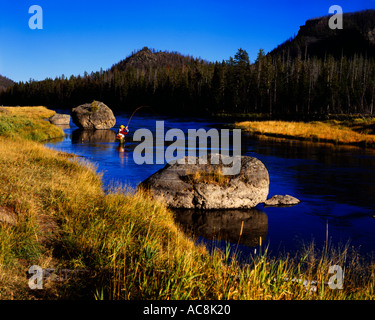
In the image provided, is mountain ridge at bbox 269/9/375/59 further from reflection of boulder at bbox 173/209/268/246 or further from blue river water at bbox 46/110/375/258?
reflection of boulder at bbox 173/209/268/246

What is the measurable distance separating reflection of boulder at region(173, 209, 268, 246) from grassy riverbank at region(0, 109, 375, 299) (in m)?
1.62

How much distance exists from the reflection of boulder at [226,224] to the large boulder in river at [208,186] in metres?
0.34

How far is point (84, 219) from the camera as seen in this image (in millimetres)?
7109

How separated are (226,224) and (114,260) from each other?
20.3ft

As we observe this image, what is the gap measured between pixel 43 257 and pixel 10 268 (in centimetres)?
60

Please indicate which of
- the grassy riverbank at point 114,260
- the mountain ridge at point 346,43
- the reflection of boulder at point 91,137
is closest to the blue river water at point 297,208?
the grassy riverbank at point 114,260

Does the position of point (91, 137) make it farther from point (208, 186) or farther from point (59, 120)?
point (208, 186)

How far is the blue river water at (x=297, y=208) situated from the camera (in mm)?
9523

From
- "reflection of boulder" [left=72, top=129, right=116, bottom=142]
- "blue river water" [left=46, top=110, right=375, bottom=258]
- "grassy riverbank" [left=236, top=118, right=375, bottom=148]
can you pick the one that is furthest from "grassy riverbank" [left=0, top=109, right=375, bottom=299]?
"grassy riverbank" [left=236, top=118, right=375, bottom=148]

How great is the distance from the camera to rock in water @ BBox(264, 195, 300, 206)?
1305 centimetres

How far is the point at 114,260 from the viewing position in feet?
16.4

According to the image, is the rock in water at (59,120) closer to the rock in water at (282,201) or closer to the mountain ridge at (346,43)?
the rock in water at (282,201)
